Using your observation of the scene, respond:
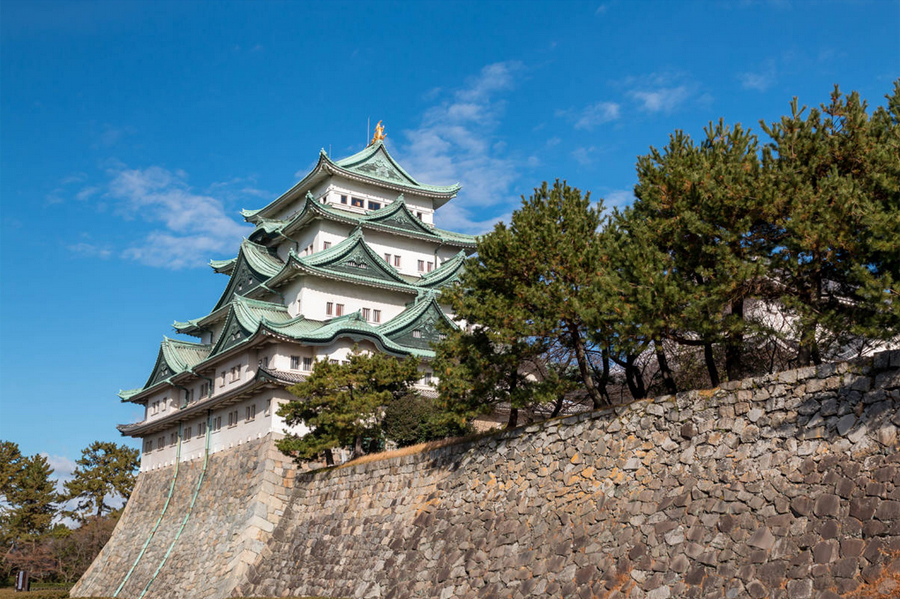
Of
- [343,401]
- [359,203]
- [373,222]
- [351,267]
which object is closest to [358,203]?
[359,203]

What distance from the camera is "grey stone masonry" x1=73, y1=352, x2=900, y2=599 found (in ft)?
41.4

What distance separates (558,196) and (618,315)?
478 cm

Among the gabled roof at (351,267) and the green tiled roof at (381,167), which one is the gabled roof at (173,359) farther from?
the green tiled roof at (381,167)

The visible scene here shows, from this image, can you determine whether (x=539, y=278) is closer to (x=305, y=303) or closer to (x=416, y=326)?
(x=416, y=326)

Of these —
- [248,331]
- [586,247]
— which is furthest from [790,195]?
[248,331]

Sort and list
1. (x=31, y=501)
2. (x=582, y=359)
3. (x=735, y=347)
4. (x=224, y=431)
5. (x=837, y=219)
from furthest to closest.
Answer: (x=31, y=501) → (x=224, y=431) → (x=582, y=359) → (x=735, y=347) → (x=837, y=219)

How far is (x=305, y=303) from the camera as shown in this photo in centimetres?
3678

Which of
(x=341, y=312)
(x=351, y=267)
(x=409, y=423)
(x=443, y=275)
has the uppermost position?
(x=443, y=275)

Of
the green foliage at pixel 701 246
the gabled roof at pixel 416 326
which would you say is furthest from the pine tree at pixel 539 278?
the gabled roof at pixel 416 326

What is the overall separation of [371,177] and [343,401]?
19318 mm

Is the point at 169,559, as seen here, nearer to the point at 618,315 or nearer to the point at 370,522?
the point at 370,522

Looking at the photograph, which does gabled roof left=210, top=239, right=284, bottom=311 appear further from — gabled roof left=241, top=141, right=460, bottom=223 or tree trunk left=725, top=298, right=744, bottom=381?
tree trunk left=725, top=298, right=744, bottom=381

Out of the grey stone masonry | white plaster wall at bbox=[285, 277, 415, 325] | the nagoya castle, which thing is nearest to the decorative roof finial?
the nagoya castle

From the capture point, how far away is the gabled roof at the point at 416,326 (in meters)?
35.6
